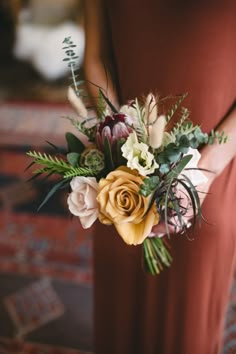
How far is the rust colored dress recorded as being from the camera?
1.07 meters

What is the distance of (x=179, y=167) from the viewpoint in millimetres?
962

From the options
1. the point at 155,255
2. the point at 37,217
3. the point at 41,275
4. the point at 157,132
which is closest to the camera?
the point at 157,132

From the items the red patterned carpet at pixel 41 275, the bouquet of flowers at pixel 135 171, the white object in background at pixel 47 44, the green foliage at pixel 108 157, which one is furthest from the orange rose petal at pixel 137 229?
the white object in background at pixel 47 44

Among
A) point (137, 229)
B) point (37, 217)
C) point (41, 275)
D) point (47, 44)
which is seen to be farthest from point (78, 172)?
point (47, 44)

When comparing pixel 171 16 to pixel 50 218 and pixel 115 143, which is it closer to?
pixel 115 143

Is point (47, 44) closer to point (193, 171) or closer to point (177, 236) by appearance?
point (177, 236)

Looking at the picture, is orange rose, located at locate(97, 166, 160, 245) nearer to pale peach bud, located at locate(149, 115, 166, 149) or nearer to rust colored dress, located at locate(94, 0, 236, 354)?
pale peach bud, located at locate(149, 115, 166, 149)

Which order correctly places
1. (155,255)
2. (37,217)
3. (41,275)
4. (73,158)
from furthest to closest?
(37,217), (41,275), (155,255), (73,158)

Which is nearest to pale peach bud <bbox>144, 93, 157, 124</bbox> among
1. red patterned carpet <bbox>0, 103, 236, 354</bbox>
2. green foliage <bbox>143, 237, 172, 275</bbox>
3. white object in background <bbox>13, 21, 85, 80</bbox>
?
green foliage <bbox>143, 237, 172, 275</bbox>

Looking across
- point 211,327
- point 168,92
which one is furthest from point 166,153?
point 211,327

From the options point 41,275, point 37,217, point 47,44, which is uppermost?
point 47,44

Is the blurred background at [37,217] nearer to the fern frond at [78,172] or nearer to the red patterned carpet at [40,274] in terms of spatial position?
the red patterned carpet at [40,274]

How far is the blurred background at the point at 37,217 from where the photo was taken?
6.21 feet

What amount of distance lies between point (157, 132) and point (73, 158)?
190mm
